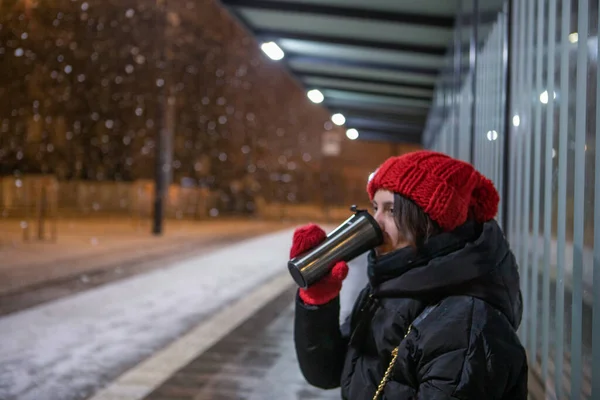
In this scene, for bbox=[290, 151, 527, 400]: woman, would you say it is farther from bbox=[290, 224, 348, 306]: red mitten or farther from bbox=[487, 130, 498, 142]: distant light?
bbox=[487, 130, 498, 142]: distant light

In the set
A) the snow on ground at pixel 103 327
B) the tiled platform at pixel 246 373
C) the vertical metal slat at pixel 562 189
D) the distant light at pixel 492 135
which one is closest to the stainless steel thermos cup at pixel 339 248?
the vertical metal slat at pixel 562 189

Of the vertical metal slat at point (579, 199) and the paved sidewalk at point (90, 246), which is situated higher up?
the vertical metal slat at point (579, 199)

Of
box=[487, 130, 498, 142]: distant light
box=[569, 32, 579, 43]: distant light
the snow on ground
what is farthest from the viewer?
the snow on ground

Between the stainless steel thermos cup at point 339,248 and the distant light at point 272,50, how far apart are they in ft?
23.1

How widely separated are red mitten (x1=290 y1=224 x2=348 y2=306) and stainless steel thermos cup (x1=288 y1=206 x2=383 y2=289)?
0.09ft

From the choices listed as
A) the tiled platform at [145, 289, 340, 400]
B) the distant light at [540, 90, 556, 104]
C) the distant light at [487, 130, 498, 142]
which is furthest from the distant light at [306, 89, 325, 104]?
the distant light at [540, 90, 556, 104]

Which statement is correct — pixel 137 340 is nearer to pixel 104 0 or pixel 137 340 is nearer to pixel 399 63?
pixel 399 63

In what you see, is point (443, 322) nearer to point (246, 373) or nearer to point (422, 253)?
point (422, 253)

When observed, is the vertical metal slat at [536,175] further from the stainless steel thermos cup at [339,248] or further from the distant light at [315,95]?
the distant light at [315,95]

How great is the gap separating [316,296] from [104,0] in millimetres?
18550

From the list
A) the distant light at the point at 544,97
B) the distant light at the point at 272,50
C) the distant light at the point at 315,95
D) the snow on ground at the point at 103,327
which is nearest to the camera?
the distant light at the point at 544,97

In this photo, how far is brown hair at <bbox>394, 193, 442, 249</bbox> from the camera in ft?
5.70

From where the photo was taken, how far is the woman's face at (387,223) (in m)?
1.78

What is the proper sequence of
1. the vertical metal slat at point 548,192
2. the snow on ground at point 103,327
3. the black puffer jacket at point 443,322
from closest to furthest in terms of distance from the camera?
the black puffer jacket at point 443,322
the vertical metal slat at point 548,192
the snow on ground at point 103,327
